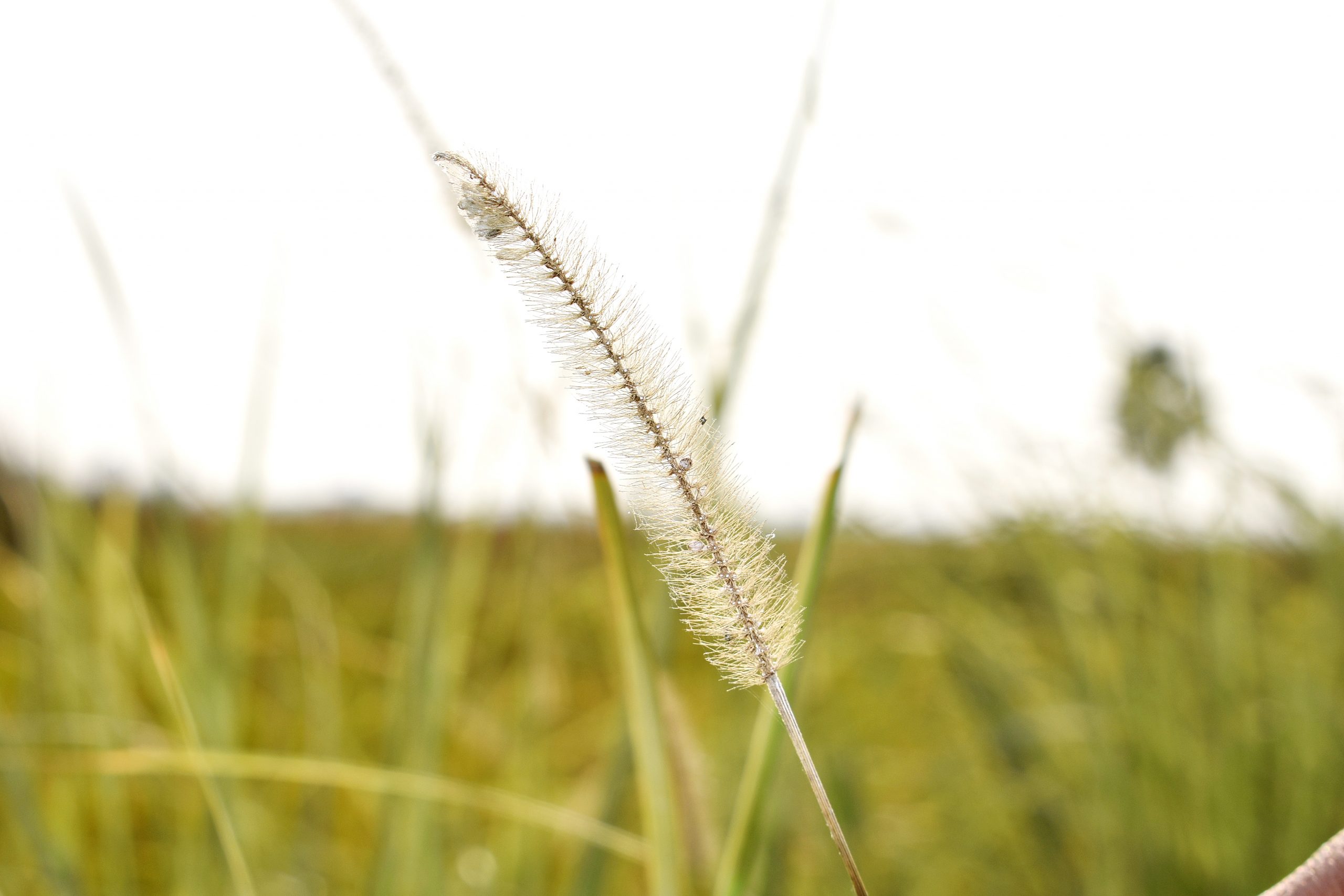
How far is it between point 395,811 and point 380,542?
5186 millimetres

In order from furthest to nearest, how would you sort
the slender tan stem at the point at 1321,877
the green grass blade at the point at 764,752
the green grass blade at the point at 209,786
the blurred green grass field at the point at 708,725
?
the blurred green grass field at the point at 708,725 → the green grass blade at the point at 209,786 → the green grass blade at the point at 764,752 → the slender tan stem at the point at 1321,877

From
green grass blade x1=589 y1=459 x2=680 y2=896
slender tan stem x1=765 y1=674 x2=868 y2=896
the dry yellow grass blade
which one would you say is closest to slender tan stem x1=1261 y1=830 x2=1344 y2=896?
slender tan stem x1=765 y1=674 x2=868 y2=896

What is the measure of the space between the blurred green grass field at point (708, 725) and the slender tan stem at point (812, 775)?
0.64 feet

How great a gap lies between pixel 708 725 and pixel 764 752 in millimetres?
706

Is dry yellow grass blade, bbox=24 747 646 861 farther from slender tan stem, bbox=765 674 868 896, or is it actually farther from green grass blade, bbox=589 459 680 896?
slender tan stem, bbox=765 674 868 896

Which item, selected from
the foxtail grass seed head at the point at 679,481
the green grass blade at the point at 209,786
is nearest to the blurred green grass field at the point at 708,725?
the green grass blade at the point at 209,786

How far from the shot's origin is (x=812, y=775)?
158 millimetres

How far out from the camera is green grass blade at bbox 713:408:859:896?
10.6 inches

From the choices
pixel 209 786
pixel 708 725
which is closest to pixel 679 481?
pixel 209 786

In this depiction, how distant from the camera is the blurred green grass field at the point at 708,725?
0.60m

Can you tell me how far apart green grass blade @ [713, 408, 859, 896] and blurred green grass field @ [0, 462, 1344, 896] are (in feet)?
0.27

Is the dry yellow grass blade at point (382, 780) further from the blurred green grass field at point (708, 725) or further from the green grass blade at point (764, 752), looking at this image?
the green grass blade at point (764, 752)

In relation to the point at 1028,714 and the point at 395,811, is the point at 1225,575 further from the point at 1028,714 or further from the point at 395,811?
the point at 395,811

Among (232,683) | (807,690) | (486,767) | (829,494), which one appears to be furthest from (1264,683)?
(486,767)
